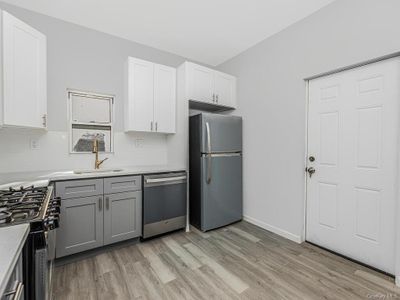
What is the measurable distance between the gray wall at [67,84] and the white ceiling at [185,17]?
0.14 meters

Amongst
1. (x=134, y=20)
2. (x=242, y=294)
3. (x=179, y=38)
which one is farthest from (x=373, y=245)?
(x=134, y=20)

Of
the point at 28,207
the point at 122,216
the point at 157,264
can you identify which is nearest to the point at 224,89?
the point at 122,216

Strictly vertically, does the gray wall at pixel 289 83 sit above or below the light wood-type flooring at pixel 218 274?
above

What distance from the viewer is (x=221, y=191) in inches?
114

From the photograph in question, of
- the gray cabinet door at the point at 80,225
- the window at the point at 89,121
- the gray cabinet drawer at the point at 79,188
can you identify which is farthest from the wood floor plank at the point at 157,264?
the window at the point at 89,121

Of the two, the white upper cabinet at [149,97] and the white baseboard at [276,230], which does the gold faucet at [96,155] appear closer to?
the white upper cabinet at [149,97]

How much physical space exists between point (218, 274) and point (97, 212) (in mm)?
1414

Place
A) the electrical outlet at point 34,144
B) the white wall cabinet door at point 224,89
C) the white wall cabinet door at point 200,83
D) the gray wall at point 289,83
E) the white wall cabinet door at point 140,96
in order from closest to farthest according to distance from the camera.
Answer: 1. the gray wall at point 289,83
2. the electrical outlet at point 34,144
3. the white wall cabinet door at point 140,96
4. the white wall cabinet door at point 200,83
5. the white wall cabinet door at point 224,89

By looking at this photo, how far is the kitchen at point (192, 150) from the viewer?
180 centimetres

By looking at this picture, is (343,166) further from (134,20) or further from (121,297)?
(134,20)

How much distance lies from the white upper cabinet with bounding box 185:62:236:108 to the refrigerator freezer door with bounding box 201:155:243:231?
0.92 metres

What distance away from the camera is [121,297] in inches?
62.2

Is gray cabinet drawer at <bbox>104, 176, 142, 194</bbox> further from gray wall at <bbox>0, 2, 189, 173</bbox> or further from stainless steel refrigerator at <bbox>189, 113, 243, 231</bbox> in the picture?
stainless steel refrigerator at <bbox>189, 113, 243, 231</bbox>

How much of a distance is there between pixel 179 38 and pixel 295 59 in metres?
1.63
